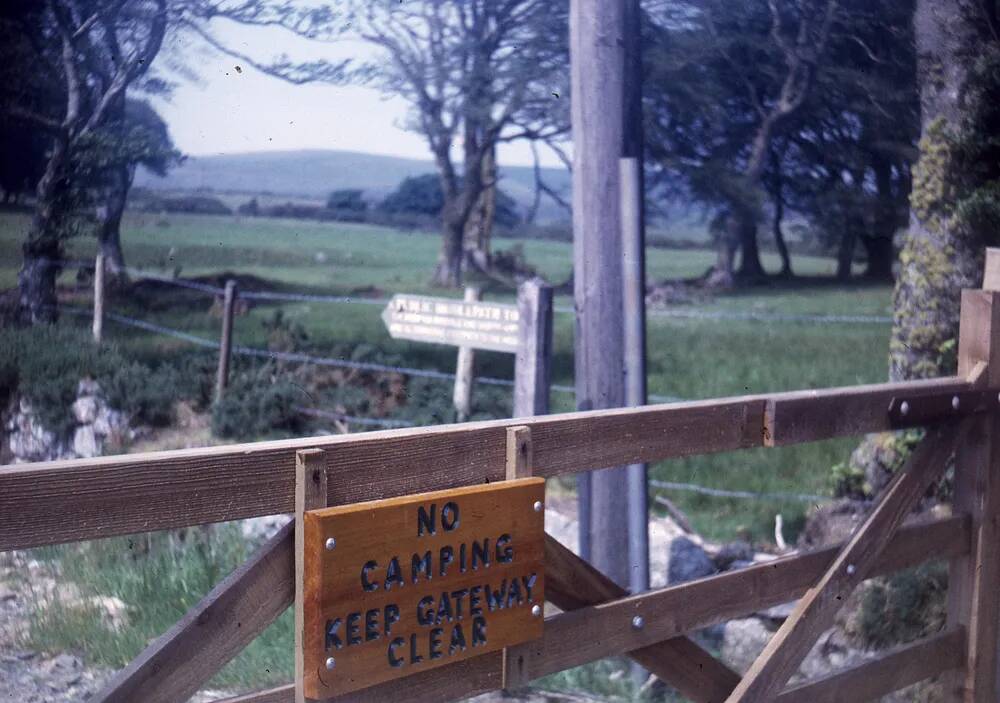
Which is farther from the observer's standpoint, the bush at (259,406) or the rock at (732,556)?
the rock at (732,556)

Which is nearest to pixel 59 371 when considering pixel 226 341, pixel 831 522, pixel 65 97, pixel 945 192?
pixel 226 341

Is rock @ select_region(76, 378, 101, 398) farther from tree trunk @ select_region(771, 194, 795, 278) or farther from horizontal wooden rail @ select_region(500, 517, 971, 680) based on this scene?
tree trunk @ select_region(771, 194, 795, 278)

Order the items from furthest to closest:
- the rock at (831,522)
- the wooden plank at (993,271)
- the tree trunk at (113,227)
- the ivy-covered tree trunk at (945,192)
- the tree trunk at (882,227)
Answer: the tree trunk at (882,227) → the rock at (831,522) → the ivy-covered tree trunk at (945,192) → the tree trunk at (113,227) → the wooden plank at (993,271)

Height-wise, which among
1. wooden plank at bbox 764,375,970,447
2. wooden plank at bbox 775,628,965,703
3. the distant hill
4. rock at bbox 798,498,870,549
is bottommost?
rock at bbox 798,498,870,549

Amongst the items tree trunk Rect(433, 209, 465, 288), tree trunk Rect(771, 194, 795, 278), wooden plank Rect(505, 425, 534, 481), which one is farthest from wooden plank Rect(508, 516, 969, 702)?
tree trunk Rect(433, 209, 465, 288)

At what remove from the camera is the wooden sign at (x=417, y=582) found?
2148 mm

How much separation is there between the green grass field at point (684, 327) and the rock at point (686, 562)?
1.63 feet

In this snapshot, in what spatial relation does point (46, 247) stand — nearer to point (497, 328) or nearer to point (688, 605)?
point (497, 328)

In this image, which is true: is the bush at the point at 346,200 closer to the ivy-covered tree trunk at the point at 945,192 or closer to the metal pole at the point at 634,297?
the metal pole at the point at 634,297

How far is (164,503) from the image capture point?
197 centimetres

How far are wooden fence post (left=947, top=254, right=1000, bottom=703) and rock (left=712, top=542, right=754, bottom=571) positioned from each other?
2.25m

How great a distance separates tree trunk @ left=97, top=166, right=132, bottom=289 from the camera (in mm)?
5152

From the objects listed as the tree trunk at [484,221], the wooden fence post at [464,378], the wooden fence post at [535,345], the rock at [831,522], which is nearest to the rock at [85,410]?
the wooden fence post at [535,345]

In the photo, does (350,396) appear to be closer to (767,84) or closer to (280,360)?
(280,360)
